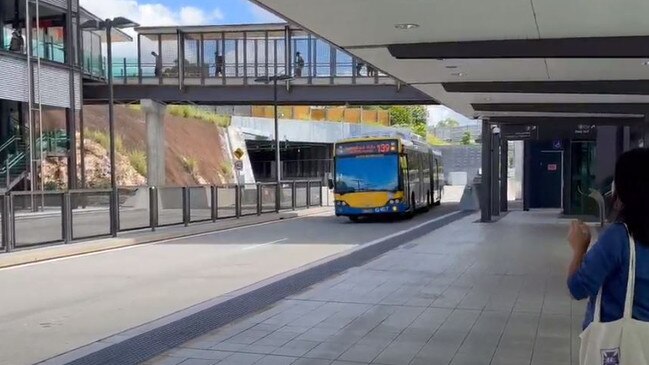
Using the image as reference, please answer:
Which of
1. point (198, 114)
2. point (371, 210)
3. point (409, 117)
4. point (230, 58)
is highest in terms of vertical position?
point (409, 117)

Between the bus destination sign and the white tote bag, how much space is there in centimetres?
2346

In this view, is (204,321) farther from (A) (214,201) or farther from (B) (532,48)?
(A) (214,201)

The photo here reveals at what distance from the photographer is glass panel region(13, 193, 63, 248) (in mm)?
15555

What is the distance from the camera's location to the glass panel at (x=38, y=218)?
1555cm

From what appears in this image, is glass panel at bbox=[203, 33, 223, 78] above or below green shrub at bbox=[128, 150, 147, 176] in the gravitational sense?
above

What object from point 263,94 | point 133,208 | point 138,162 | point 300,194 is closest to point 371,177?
point 300,194

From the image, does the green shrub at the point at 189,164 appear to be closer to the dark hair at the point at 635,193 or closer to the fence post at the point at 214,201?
the fence post at the point at 214,201

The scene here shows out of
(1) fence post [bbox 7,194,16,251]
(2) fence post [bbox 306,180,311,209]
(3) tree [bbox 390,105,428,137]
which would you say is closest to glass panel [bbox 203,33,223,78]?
(2) fence post [bbox 306,180,311,209]

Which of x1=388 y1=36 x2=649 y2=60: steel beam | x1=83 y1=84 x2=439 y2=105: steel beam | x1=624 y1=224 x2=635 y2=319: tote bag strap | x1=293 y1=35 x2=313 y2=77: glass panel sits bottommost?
x1=624 y1=224 x2=635 y2=319: tote bag strap

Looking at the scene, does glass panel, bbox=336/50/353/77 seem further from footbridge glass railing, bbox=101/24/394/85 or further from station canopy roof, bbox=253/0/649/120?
station canopy roof, bbox=253/0/649/120

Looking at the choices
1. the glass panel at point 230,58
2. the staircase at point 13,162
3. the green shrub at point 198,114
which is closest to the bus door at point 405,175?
the glass panel at point 230,58

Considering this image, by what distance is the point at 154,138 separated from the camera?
4078 centimetres

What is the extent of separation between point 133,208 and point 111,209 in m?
1.42

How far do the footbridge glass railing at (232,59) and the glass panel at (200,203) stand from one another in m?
13.5
